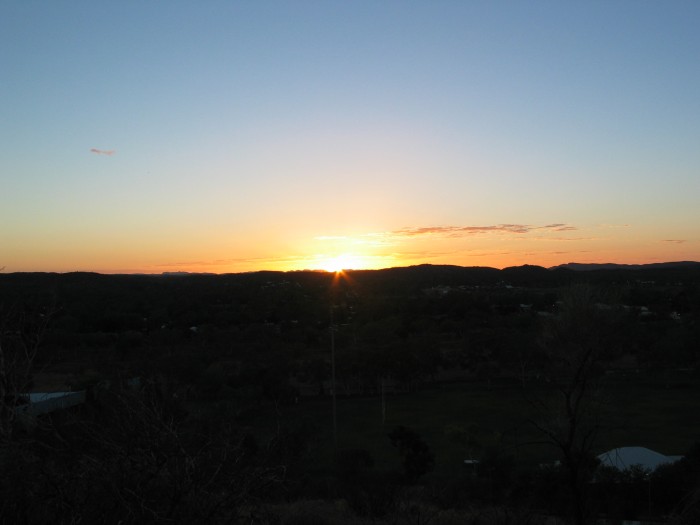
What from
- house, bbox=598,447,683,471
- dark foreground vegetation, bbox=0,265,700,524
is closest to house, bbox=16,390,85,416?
dark foreground vegetation, bbox=0,265,700,524

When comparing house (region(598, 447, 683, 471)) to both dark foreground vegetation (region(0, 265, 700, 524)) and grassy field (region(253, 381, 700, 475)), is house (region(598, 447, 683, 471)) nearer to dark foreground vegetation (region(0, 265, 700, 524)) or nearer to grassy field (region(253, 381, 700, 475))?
dark foreground vegetation (region(0, 265, 700, 524))

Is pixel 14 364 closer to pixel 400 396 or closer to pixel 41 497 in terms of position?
pixel 41 497

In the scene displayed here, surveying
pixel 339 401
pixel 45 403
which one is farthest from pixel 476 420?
pixel 45 403

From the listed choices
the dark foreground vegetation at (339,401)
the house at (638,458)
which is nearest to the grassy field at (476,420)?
the dark foreground vegetation at (339,401)

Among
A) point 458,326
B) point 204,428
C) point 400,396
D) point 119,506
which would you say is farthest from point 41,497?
A: point 458,326

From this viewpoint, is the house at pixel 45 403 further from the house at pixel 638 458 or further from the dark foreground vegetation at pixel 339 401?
the house at pixel 638 458
